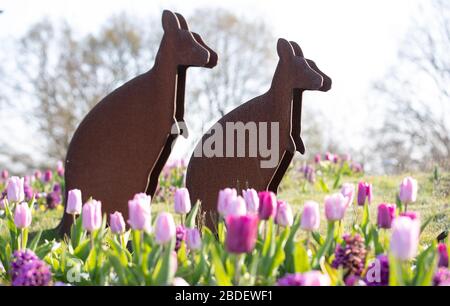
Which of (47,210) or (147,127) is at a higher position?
(147,127)

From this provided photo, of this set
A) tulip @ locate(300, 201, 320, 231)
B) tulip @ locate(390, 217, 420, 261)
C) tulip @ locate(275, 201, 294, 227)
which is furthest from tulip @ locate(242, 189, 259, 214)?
A: tulip @ locate(390, 217, 420, 261)

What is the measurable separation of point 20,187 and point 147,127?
60.9 inches

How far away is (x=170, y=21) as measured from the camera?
535cm

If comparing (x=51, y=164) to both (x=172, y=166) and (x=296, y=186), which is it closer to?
(x=172, y=166)

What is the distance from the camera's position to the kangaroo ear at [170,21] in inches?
210

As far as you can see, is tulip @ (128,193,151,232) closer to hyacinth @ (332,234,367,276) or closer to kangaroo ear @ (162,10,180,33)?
hyacinth @ (332,234,367,276)

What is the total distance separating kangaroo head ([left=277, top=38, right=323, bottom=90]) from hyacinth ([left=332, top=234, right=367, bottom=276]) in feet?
7.36

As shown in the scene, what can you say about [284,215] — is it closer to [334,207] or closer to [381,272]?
[334,207]

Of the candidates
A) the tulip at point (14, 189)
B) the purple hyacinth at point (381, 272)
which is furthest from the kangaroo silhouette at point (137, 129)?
the purple hyacinth at point (381, 272)

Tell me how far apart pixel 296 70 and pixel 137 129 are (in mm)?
1427

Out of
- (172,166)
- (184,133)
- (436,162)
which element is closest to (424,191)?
(436,162)

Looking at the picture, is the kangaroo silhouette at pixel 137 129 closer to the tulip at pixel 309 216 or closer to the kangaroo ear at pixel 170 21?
the kangaroo ear at pixel 170 21

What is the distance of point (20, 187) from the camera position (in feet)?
13.8

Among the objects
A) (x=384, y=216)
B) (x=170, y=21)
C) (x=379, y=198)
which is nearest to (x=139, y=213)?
(x=384, y=216)
